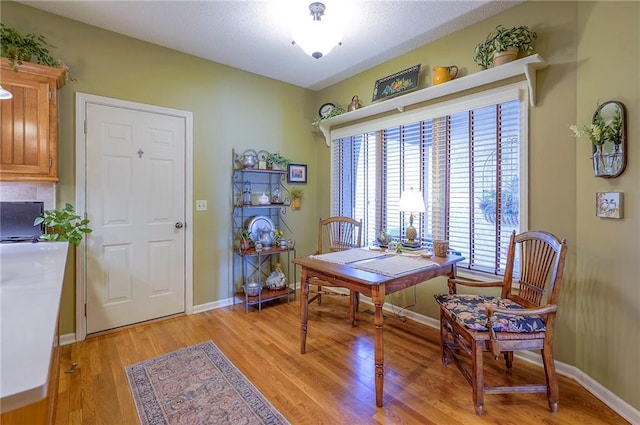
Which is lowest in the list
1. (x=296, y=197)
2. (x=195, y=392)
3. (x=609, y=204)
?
(x=195, y=392)

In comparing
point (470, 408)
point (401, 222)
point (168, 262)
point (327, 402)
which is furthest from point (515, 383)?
point (168, 262)

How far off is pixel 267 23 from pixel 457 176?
213 cm

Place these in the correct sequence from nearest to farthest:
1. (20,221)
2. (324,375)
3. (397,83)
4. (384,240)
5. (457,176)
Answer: (324,375), (20,221), (457,176), (384,240), (397,83)

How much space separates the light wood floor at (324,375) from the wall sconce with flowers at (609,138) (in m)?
1.44

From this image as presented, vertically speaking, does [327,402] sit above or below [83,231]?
below

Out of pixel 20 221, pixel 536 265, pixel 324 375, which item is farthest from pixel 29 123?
pixel 536 265

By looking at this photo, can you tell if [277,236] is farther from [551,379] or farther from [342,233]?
[551,379]

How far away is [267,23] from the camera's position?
2629 millimetres

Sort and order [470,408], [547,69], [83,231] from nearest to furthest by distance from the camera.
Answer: [470,408], [547,69], [83,231]

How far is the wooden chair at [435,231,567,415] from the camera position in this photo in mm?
1780

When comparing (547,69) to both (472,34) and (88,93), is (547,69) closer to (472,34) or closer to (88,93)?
(472,34)

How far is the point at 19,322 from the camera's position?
89 centimetres

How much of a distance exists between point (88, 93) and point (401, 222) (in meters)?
3.17

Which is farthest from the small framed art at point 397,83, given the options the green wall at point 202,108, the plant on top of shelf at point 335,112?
the green wall at point 202,108
